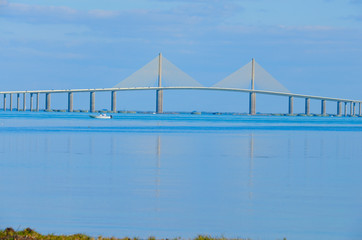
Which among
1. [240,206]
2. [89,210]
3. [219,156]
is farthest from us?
[219,156]

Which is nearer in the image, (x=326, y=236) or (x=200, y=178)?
(x=326, y=236)

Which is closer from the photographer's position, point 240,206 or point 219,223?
point 219,223

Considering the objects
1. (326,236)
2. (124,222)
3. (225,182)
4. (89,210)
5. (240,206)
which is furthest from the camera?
(225,182)

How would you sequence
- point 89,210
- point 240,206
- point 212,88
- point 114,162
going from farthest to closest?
point 212,88
point 114,162
point 240,206
point 89,210

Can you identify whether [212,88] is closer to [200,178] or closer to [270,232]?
[200,178]

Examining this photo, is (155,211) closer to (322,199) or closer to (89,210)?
(89,210)

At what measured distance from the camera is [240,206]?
37.6ft

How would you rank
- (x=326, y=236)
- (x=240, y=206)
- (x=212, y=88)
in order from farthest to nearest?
(x=212, y=88) → (x=240, y=206) → (x=326, y=236)

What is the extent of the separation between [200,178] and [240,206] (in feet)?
14.0

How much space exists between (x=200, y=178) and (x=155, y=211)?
507cm

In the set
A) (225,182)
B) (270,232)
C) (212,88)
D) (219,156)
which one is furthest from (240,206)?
(212,88)

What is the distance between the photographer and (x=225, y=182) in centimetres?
1496

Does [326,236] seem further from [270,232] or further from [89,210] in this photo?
[89,210]

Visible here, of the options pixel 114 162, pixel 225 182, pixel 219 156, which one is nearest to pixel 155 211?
pixel 225 182
